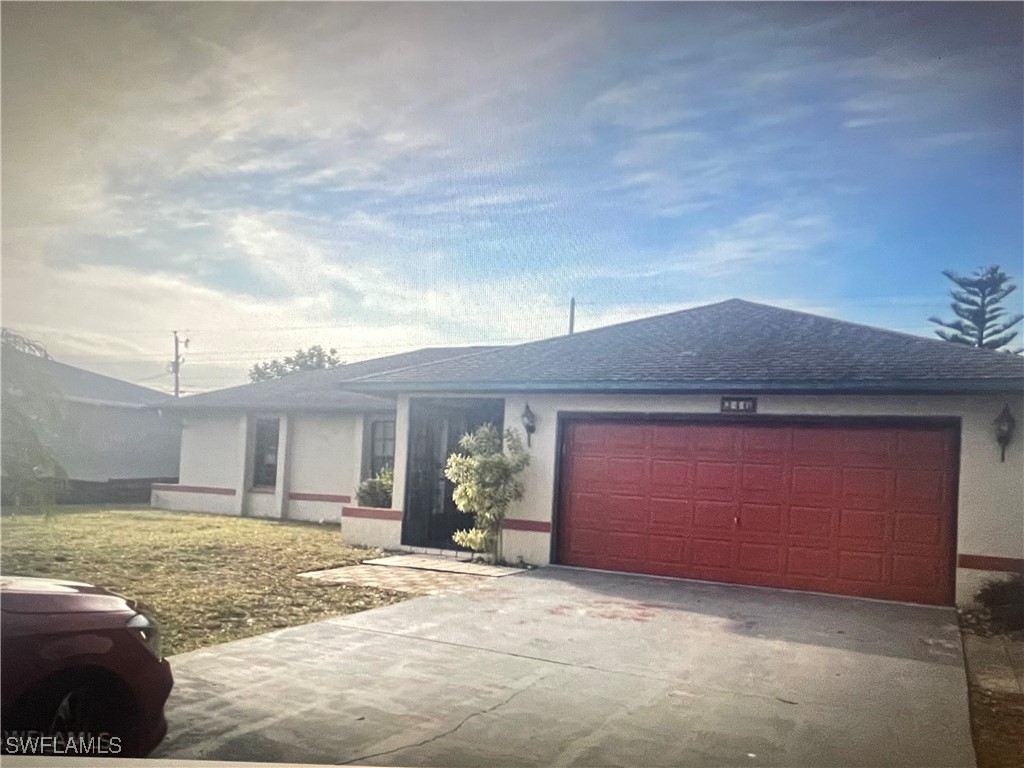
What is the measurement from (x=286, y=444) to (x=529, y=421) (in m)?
2.49

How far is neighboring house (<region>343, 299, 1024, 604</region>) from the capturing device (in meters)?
6.13

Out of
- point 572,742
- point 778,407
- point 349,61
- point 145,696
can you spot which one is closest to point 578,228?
point 349,61

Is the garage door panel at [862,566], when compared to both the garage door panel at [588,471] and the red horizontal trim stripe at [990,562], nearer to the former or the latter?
the red horizontal trim stripe at [990,562]

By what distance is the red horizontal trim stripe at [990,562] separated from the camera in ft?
19.4

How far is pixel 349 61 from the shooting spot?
4625 millimetres

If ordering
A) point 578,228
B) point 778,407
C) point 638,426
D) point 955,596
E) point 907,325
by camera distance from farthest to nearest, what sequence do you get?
point 638,426
point 778,407
point 955,596
point 578,228
point 907,325

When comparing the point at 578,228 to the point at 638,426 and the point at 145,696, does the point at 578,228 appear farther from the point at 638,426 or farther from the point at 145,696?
the point at 638,426

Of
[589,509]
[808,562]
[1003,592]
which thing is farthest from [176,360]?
[1003,592]

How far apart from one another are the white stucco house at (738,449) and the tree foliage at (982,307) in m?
0.80

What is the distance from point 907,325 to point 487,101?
2.38 metres

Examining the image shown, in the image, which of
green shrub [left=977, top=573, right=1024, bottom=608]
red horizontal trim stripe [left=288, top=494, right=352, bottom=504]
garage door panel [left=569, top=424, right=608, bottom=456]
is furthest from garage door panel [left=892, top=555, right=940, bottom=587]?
red horizontal trim stripe [left=288, top=494, right=352, bottom=504]

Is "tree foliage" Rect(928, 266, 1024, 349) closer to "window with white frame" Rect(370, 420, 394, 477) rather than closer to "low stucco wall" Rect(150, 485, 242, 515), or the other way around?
"low stucco wall" Rect(150, 485, 242, 515)

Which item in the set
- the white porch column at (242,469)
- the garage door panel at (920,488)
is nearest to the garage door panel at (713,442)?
the garage door panel at (920,488)

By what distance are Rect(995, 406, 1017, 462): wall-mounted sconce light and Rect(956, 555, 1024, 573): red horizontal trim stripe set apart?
725 mm
